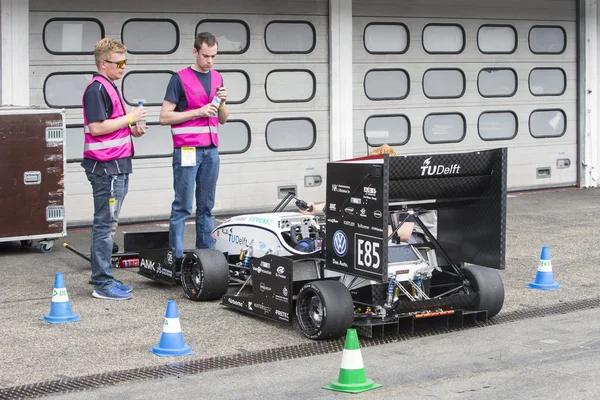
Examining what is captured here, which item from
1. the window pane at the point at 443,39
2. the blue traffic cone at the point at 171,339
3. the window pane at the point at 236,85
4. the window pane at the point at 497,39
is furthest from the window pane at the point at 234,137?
the blue traffic cone at the point at 171,339

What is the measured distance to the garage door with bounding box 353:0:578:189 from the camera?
1520 centimetres

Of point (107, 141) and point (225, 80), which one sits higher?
point (225, 80)

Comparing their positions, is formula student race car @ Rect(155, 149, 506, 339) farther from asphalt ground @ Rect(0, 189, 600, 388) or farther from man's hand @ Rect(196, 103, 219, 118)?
man's hand @ Rect(196, 103, 219, 118)

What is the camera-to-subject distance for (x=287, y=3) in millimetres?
14367

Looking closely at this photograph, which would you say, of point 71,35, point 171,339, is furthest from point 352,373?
point 71,35

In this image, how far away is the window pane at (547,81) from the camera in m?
16.8

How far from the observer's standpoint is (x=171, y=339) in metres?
7.20

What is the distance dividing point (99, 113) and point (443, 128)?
318 inches

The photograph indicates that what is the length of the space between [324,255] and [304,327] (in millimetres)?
761

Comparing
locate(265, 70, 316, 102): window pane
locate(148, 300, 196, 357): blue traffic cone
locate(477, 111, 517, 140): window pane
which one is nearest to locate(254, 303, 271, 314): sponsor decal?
locate(148, 300, 196, 357): blue traffic cone

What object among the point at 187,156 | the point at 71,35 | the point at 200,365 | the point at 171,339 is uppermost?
the point at 71,35

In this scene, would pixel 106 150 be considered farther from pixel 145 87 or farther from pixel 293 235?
pixel 145 87

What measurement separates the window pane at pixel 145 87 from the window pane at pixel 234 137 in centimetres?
100

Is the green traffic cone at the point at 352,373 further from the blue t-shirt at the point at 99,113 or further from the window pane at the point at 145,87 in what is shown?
the window pane at the point at 145,87
